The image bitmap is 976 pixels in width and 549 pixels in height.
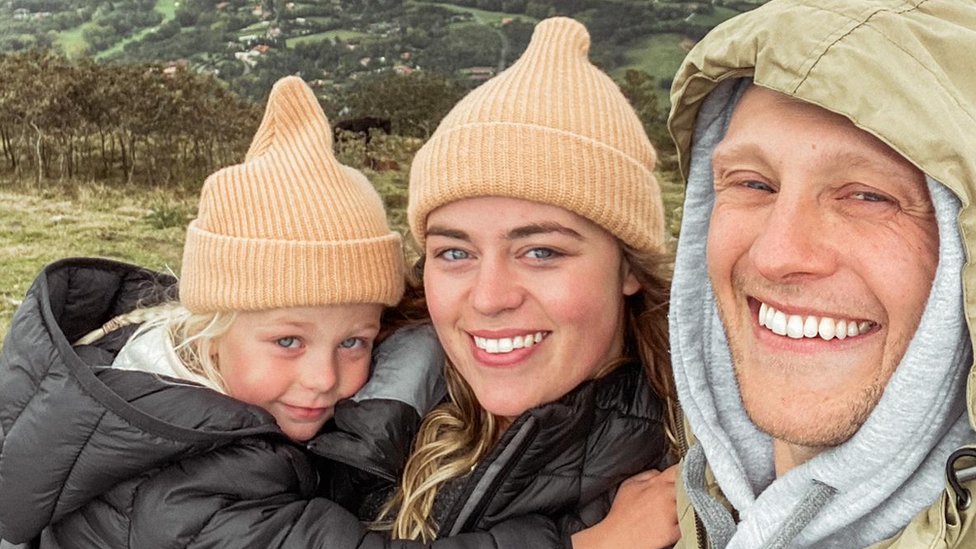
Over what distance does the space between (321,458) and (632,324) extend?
0.83 meters

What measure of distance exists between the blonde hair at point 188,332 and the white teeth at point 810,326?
1286 mm

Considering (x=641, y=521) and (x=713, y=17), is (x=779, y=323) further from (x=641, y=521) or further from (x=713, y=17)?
(x=713, y=17)

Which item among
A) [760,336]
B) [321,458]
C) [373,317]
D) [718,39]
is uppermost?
[718,39]

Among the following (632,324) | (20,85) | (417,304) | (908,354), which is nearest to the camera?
(908,354)

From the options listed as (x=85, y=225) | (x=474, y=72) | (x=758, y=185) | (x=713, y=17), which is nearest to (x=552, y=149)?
(x=758, y=185)

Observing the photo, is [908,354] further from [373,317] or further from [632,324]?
[373,317]

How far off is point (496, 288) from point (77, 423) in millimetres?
911

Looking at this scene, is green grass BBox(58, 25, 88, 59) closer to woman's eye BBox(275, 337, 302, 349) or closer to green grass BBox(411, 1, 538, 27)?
green grass BBox(411, 1, 538, 27)

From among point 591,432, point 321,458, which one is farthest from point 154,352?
point 591,432

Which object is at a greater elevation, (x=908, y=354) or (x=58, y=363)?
(x=908, y=354)

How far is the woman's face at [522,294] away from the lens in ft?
5.57

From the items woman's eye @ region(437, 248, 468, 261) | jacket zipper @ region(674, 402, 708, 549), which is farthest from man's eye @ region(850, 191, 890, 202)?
woman's eye @ region(437, 248, 468, 261)

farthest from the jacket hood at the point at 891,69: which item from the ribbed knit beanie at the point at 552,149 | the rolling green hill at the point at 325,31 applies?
the rolling green hill at the point at 325,31

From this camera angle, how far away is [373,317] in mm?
2084
